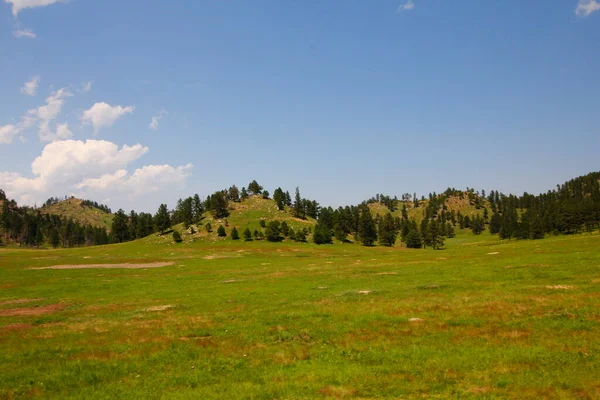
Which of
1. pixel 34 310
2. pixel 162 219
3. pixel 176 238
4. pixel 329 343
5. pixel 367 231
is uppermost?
pixel 162 219

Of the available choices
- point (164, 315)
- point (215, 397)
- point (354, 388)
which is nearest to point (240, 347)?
point (215, 397)

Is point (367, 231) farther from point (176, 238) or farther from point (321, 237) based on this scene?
point (176, 238)

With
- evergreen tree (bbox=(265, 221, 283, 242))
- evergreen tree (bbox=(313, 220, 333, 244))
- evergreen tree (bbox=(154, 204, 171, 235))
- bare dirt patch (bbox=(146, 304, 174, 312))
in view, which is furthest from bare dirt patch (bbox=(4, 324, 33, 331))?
evergreen tree (bbox=(154, 204, 171, 235))

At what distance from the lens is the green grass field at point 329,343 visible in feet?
43.4

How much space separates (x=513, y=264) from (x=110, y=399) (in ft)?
146

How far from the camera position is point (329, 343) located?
1864 centimetres

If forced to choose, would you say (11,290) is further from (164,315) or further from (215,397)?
(215,397)

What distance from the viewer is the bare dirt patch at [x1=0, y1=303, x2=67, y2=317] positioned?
108 ft

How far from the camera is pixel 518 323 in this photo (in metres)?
19.4

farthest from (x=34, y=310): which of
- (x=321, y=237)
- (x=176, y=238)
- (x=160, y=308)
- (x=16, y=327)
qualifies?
(x=176, y=238)

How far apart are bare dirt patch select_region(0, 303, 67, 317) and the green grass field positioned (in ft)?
0.78

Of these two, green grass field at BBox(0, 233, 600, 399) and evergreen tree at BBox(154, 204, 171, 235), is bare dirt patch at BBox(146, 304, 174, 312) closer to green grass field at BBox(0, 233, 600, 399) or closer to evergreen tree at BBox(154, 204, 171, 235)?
green grass field at BBox(0, 233, 600, 399)

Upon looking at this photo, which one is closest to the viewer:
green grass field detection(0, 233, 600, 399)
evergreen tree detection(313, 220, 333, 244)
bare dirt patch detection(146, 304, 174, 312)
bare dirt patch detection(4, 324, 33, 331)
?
green grass field detection(0, 233, 600, 399)

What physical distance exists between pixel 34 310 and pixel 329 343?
3176 cm
